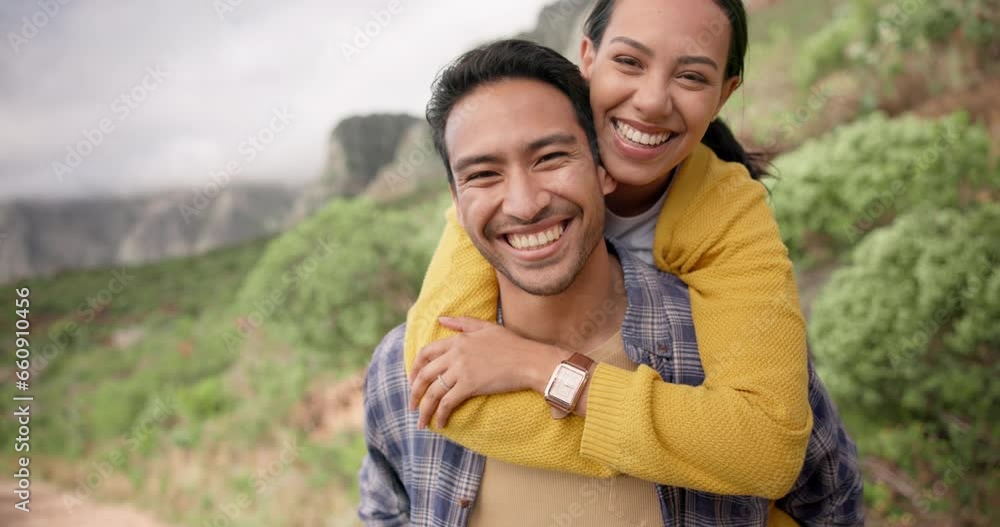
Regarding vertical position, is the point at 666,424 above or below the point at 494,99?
below

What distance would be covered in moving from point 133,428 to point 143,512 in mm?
648

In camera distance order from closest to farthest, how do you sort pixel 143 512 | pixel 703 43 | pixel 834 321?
pixel 703 43, pixel 834 321, pixel 143 512

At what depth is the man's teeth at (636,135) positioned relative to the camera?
1.63m

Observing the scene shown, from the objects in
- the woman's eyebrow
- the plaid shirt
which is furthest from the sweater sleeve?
the woman's eyebrow

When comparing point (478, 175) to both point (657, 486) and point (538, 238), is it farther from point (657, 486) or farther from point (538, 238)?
point (657, 486)

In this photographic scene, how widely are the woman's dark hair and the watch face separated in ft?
2.59

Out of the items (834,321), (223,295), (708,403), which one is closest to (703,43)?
(708,403)

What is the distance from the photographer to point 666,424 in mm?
1316

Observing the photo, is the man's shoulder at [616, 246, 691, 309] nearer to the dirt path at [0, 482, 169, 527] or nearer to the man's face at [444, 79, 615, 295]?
the man's face at [444, 79, 615, 295]

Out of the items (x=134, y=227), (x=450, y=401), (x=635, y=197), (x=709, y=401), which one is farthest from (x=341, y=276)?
(x=134, y=227)

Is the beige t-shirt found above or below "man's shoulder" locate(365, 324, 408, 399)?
below

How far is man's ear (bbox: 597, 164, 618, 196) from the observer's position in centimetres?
164

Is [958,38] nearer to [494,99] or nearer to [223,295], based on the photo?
[494,99]

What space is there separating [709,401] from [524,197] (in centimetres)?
49
